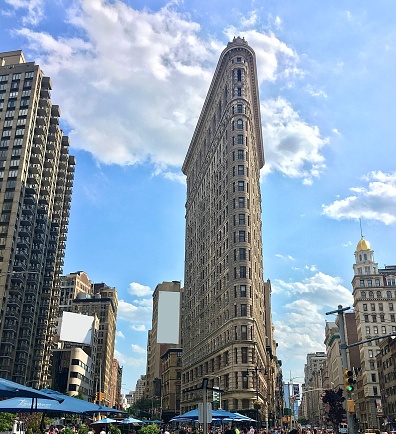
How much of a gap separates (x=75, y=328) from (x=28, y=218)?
32570mm

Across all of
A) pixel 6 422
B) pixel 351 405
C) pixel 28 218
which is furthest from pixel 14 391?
pixel 28 218

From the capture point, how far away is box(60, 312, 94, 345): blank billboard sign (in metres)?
116

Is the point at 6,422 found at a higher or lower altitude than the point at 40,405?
lower

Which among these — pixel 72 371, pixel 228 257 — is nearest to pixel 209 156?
pixel 228 257

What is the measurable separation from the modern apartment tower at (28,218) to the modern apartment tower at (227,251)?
32547 mm

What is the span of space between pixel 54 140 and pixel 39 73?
50.8 feet

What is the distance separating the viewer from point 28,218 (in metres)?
100

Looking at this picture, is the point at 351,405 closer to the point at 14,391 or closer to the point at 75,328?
the point at 14,391

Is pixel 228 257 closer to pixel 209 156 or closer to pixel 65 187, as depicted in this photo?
pixel 209 156

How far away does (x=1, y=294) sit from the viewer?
3575 inches

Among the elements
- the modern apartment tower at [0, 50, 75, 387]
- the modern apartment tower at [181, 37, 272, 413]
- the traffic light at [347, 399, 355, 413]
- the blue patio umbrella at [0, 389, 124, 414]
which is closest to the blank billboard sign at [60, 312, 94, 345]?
the modern apartment tower at [0, 50, 75, 387]

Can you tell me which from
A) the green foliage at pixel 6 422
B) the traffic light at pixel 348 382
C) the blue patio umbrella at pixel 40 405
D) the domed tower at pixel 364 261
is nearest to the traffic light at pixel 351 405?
the traffic light at pixel 348 382

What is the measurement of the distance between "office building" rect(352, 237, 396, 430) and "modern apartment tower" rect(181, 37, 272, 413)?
129 feet

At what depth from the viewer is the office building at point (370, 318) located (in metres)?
116
